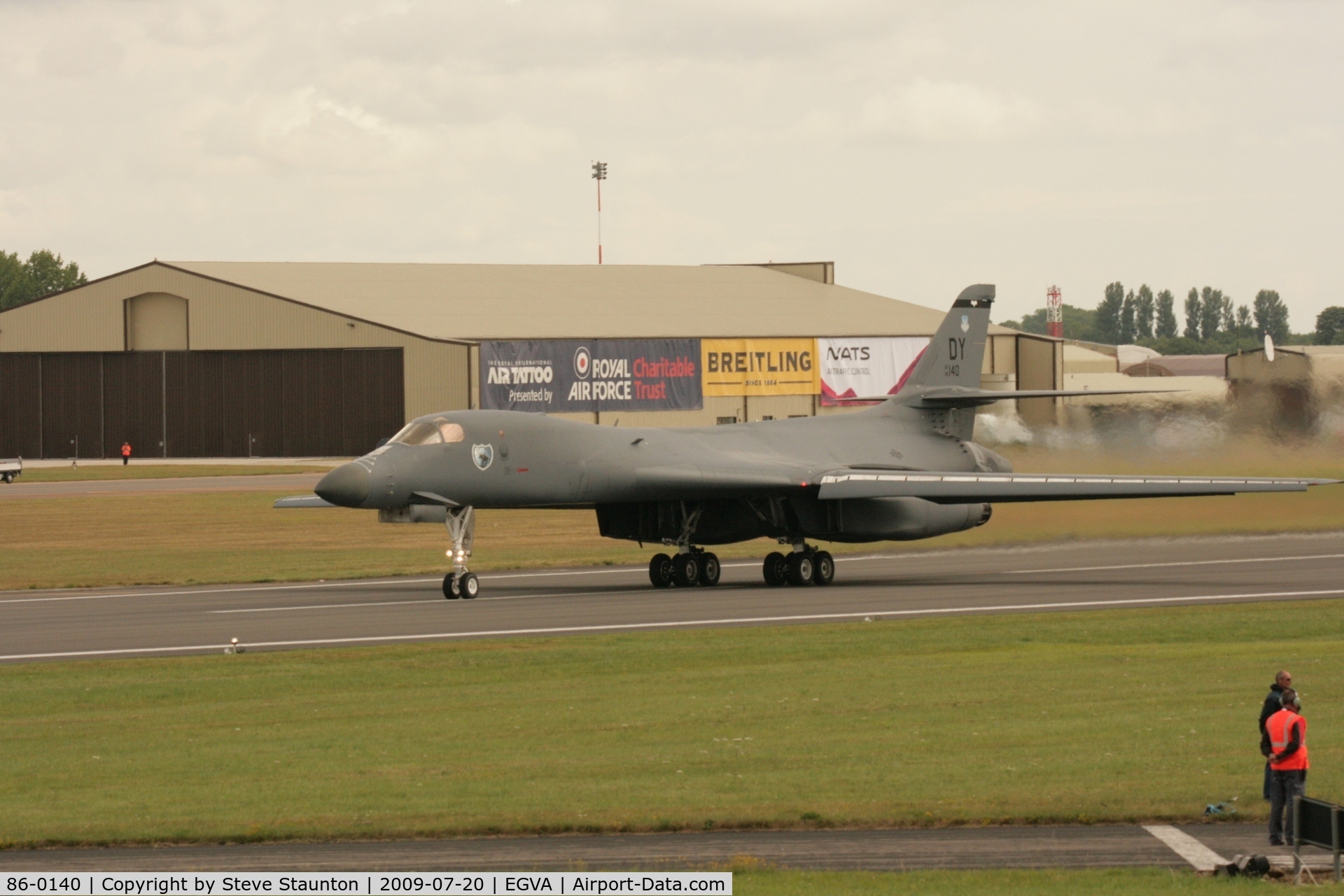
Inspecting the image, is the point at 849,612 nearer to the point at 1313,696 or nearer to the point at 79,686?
the point at 1313,696

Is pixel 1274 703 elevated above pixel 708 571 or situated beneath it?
elevated above

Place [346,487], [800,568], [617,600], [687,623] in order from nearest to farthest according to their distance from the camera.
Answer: [687,623]
[346,487]
[617,600]
[800,568]

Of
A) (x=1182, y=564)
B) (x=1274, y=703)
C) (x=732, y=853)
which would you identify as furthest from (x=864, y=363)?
(x=732, y=853)

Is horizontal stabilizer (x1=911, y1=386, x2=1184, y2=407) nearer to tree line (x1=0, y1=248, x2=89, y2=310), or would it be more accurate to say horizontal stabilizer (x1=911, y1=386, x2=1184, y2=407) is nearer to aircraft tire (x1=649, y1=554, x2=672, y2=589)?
aircraft tire (x1=649, y1=554, x2=672, y2=589)

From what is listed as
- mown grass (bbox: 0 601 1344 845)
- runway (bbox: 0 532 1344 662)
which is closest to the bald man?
mown grass (bbox: 0 601 1344 845)

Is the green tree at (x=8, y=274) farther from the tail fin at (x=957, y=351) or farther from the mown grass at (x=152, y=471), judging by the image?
the tail fin at (x=957, y=351)

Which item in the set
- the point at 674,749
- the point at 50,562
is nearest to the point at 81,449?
the point at 50,562

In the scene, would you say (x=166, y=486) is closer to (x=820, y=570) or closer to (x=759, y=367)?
(x=759, y=367)

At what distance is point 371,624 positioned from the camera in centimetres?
2600

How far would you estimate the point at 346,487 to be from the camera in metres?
28.0

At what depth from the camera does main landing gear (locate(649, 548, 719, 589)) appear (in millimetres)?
32156

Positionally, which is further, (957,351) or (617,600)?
(957,351)

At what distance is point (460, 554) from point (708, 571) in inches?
209
